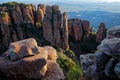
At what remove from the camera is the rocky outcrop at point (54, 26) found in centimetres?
9025

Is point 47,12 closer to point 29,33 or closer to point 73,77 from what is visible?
point 29,33

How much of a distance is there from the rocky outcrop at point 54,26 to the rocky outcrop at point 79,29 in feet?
25.5

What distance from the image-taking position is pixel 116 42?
18.9 m

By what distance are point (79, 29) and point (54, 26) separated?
11592 millimetres

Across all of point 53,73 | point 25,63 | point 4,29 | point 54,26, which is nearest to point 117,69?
point 53,73

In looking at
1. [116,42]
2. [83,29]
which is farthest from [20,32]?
[116,42]

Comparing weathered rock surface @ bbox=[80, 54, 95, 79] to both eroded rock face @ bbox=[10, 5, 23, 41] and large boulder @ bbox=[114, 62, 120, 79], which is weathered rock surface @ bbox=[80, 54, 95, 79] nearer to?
large boulder @ bbox=[114, 62, 120, 79]

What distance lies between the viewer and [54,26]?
298 ft

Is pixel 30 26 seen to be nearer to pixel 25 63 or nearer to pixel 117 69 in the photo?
pixel 25 63

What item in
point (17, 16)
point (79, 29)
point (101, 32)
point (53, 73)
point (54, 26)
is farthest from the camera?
point (79, 29)

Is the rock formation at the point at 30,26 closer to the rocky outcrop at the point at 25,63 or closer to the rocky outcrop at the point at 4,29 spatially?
the rocky outcrop at the point at 4,29

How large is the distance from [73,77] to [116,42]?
626 centimetres

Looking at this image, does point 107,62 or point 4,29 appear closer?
point 107,62

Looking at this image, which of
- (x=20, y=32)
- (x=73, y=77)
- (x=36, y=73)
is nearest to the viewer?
(x=36, y=73)
